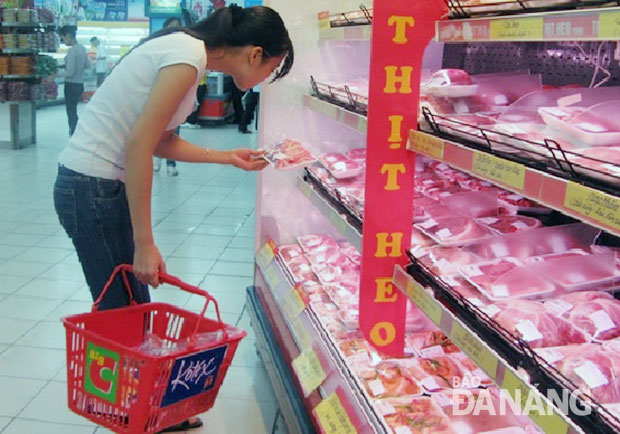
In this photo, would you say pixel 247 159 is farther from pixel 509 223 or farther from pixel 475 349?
pixel 475 349

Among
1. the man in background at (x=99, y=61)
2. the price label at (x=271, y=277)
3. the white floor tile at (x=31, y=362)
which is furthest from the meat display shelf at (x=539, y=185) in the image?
the man in background at (x=99, y=61)

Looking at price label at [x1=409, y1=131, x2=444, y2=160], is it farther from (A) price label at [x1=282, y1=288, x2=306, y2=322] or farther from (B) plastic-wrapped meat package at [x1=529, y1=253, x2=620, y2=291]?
(A) price label at [x1=282, y1=288, x2=306, y2=322]

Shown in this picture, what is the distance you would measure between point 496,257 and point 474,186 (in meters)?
0.76

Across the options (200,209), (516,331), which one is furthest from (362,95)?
(200,209)

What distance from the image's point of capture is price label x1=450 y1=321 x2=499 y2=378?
1.39 m

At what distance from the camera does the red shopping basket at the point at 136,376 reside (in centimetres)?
202

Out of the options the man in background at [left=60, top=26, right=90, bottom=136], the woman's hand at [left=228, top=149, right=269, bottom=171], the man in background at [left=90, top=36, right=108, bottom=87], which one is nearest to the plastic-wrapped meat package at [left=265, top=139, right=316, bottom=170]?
the woman's hand at [left=228, top=149, right=269, bottom=171]

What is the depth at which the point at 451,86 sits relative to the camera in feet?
7.06

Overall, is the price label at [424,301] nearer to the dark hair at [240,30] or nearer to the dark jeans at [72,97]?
the dark hair at [240,30]

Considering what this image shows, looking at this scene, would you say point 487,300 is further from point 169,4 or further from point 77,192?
point 169,4

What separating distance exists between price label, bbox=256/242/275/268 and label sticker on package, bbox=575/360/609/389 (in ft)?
6.87

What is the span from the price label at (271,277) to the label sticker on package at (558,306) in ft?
5.03

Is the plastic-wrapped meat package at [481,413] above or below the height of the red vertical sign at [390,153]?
below

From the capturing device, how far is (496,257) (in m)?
2.02
